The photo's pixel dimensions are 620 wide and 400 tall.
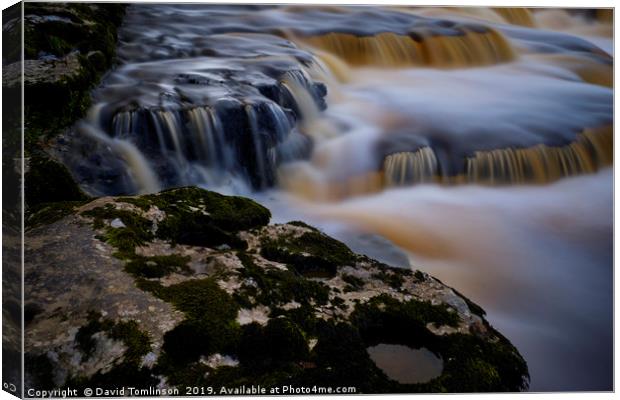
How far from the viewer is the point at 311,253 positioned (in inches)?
187

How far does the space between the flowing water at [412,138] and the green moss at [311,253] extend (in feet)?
0.30

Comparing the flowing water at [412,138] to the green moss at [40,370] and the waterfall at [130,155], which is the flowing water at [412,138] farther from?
the green moss at [40,370]

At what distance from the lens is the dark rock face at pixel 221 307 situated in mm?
4102

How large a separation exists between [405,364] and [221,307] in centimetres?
111

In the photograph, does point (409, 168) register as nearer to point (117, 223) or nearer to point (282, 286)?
point (282, 286)

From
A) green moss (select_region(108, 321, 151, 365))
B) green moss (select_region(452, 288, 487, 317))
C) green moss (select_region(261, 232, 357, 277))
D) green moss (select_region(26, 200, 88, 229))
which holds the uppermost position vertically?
green moss (select_region(26, 200, 88, 229))

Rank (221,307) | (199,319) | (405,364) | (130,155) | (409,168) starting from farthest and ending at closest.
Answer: (409,168) < (130,155) < (405,364) < (221,307) < (199,319)

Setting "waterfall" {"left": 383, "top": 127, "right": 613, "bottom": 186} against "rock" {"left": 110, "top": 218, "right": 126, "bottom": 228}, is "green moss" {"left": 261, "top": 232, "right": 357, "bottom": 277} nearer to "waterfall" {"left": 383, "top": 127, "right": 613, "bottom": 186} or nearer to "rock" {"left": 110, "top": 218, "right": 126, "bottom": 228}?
"waterfall" {"left": 383, "top": 127, "right": 613, "bottom": 186}

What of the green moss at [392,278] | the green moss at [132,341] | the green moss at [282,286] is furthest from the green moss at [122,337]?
the green moss at [392,278]

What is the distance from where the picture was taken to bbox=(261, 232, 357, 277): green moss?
471cm

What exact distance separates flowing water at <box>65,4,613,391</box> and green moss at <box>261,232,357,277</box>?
0.30 ft

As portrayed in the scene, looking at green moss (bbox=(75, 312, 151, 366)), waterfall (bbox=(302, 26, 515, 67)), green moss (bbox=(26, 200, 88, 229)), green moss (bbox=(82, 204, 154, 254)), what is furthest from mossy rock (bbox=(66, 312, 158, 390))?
waterfall (bbox=(302, 26, 515, 67))

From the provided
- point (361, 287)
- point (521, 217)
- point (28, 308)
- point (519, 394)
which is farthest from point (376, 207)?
point (28, 308)

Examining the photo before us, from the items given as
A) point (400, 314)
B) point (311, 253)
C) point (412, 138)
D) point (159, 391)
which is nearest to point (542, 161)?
point (412, 138)
